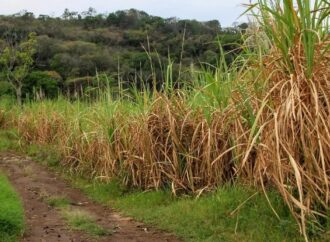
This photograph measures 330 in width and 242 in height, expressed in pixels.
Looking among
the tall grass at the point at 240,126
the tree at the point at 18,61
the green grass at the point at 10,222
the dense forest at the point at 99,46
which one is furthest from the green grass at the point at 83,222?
the tree at the point at 18,61

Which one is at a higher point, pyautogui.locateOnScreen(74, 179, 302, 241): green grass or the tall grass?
the tall grass

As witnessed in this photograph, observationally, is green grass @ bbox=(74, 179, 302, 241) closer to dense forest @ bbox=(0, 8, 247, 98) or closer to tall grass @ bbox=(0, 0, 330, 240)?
tall grass @ bbox=(0, 0, 330, 240)

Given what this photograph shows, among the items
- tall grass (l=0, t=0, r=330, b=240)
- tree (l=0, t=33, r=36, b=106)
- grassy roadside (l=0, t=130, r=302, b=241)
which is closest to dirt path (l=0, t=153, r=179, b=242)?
grassy roadside (l=0, t=130, r=302, b=241)

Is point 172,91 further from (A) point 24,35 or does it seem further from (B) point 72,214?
(A) point 24,35

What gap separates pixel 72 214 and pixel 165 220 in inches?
46.3

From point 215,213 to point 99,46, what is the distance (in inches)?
905

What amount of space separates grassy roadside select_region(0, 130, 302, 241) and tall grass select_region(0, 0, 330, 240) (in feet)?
0.50

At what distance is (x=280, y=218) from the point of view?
14.2ft

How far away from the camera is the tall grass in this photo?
3.98 meters

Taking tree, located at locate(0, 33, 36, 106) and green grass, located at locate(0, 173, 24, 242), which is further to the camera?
tree, located at locate(0, 33, 36, 106)

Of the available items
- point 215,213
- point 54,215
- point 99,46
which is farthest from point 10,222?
point 99,46

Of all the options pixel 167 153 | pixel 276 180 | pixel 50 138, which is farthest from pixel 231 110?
pixel 50 138

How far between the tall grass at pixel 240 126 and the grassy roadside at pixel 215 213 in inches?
6.0

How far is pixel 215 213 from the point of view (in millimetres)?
5016
